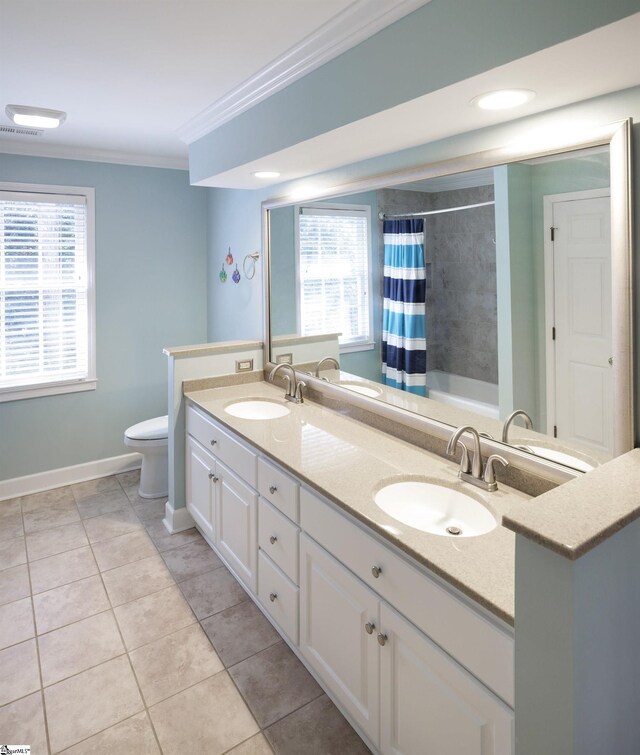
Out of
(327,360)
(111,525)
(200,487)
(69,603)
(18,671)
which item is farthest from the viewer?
(111,525)

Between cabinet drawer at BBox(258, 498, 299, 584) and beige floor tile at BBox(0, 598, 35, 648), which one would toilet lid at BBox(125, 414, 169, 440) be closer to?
beige floor tile at BBox(0, 598, 35, 648)

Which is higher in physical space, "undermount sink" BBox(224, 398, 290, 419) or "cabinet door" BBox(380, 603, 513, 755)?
"undermount sink" BBox(224, 398, 290, 419)

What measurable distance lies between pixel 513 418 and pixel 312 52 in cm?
146

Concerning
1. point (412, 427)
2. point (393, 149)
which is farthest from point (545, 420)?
point (393, 149)

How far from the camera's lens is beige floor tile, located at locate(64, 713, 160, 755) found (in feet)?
5.50

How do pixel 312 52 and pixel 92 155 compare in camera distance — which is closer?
pixel 312 52

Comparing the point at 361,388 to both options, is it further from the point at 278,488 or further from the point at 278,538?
the point at 278,538

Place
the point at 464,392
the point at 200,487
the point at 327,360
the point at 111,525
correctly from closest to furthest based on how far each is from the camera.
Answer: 1. the point at 464,392
2. the point at 327,360
3. the point at 200,487
4. the point at 111,525

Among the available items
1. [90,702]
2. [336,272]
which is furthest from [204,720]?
[336,272]

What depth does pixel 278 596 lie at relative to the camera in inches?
81.7

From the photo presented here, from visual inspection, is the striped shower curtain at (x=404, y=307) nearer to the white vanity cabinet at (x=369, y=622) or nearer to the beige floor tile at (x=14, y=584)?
the white vanity cabinet at (x=369, y=622)

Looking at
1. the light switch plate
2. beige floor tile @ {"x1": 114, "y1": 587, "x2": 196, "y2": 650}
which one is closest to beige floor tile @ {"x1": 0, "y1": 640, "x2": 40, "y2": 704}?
beige floor tile @ {"x1": 114, "y1": 587, "x2": 196, "y2": 650}

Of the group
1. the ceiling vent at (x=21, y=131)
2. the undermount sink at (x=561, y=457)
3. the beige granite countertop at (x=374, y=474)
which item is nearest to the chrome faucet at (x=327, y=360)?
Answer: the beige granite countertop at (x=374, y=474)

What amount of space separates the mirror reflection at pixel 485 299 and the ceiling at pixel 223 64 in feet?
0.67
